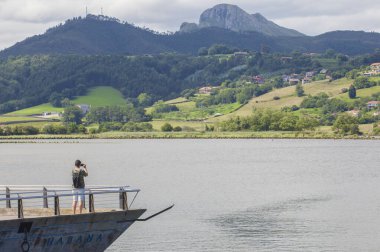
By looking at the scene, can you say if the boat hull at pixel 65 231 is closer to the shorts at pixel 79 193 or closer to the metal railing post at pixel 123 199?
the metal railing post at pixel 123 199

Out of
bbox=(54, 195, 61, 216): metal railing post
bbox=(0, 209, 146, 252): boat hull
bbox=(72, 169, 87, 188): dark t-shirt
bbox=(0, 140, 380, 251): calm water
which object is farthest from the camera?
bbox=(0, 140, 380, 251): calm water

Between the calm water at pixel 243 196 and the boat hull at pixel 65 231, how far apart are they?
19570 millimetres

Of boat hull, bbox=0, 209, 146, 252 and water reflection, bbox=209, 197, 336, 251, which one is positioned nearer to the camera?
boat hull, bbox=0, 209, 146, 252

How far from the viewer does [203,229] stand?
63000 millimetres

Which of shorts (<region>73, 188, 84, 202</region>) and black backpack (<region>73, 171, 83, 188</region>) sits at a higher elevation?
black backpack (<region>73, 171, 83, 188</region>)

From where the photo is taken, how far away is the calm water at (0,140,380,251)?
57750 mm

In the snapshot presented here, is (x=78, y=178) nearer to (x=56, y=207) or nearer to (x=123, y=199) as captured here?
(x=123, y=199)

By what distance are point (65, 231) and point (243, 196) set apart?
193 ft

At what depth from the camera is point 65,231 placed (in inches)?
1297

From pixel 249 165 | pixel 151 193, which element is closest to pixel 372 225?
pixel 151 193

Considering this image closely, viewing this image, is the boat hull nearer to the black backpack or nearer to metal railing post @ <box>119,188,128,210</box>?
metal railing post @ <box>119,188,128,210</box>

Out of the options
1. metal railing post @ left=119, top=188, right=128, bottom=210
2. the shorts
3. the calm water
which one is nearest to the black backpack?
the shorts

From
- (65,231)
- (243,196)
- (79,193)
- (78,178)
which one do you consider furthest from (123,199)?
(243,196)

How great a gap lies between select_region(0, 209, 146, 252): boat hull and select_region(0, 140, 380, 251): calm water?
19.6 metres
